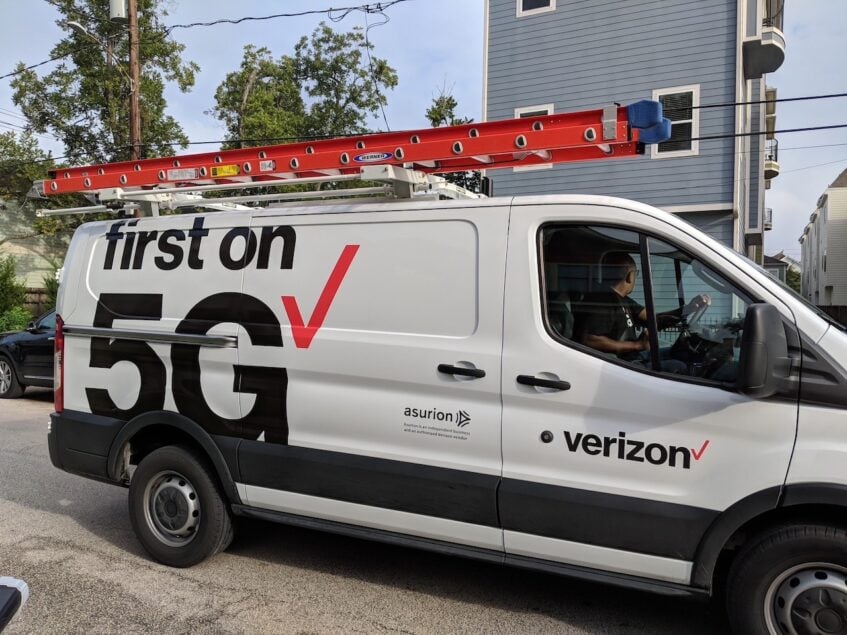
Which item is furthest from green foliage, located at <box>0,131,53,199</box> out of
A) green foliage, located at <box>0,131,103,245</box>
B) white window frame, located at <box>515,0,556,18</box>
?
white window frame, located at <box>515,0,556,18</box>

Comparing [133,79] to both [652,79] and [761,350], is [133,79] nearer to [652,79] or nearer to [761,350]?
[652,79]

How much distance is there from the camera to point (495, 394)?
3316 mm

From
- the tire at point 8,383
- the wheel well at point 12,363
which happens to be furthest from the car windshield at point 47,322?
the tire at point 8,383

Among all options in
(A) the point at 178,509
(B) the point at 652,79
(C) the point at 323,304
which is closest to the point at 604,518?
(C) the point at 323,304

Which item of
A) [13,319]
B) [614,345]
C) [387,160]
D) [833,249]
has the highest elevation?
[833,249]

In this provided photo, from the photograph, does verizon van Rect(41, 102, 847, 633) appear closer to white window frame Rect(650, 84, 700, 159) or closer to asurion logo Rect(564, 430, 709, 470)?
asurion logo Rect(564, 430, 709, 470)

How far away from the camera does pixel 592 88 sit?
559 inches

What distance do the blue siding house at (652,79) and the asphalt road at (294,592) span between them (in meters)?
10.4

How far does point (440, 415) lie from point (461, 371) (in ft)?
0.86

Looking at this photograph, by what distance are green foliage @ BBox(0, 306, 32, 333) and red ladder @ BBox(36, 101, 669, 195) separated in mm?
16765

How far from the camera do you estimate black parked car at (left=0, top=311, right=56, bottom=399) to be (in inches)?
415

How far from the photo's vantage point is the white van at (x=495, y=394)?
287 cm

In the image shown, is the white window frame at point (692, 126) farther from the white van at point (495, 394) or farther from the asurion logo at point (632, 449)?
the asurion logo at point (632, 449)

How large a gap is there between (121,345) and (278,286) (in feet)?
4.16
